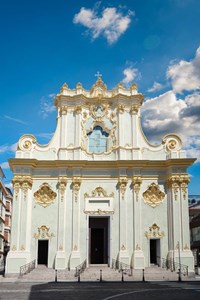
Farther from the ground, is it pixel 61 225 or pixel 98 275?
pixel 61 225

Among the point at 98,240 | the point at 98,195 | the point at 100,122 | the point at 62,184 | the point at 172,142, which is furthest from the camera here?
the point at 100,122

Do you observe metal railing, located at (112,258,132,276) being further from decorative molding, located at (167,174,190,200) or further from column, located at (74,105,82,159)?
column, located at (74,105,82,159)

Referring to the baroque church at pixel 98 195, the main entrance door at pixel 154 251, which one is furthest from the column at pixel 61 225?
the main entrance door at pixel 154 251

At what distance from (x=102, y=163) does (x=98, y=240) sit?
7213mm

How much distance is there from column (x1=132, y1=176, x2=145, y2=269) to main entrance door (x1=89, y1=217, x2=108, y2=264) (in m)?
3.10

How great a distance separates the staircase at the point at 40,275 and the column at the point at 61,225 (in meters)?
1.03

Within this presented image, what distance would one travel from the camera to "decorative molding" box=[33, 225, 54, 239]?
31703mm

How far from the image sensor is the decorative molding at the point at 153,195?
3272 centimetres

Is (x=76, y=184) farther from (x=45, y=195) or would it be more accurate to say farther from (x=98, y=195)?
(x=45, y=195)

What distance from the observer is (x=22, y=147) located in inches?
1321

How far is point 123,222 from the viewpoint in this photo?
104 feet

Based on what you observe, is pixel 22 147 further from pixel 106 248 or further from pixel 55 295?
pixel 55 295

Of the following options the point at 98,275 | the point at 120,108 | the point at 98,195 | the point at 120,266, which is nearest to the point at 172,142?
the point at 120,108

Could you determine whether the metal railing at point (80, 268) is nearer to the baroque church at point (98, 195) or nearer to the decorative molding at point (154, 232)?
the baroque church at point (98, 195)
